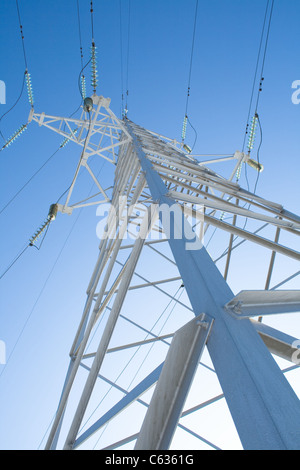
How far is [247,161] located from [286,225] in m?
5.81

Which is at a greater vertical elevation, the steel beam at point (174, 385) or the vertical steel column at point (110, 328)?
the vertical steel column at point (110, 328)

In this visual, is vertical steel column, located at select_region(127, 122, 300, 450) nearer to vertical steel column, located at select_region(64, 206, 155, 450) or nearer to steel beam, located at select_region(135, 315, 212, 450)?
steel beam, located at select_region(135, 315, 212, 450)

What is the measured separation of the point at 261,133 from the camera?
338 inches

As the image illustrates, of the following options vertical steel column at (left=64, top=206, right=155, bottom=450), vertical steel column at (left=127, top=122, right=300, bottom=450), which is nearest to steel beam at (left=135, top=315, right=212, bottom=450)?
vertical steel column at (left=127, top=122, right=300, bottom=450)

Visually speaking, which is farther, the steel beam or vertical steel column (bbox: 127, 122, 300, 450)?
the steel beam

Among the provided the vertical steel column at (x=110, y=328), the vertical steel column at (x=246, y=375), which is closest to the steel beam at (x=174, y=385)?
the vertical steel column at (x=246, y=375)

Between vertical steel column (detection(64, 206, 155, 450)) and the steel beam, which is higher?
vertical steel column (detection(64, 206, 155, 450))

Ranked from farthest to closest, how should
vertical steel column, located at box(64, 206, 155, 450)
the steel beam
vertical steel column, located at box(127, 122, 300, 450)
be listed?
vertical steel column, located at box(64, 206, 155, 450)
the steel beam
vertical steel column, located at box(127, 122, 300, 450)

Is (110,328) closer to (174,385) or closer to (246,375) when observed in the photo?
(174,385)

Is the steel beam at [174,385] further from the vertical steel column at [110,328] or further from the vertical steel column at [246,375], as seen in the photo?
the vertical steel column at [110,328]

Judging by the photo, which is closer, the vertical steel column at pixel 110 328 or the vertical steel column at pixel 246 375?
the vertical steel column at pixel 246 375

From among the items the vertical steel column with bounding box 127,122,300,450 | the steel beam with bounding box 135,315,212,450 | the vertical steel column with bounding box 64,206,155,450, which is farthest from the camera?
the vertical steel column with bounding box 64,206,155,450
